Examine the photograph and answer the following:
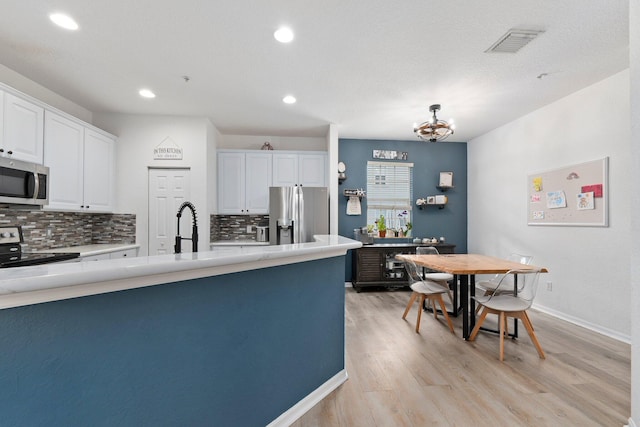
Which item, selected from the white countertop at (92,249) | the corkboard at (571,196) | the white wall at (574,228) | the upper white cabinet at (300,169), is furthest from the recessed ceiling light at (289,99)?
the corkboard at (571,196)

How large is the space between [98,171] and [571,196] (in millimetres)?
5945

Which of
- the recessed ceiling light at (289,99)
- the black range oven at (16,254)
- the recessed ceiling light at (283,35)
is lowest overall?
the black range oven at (16,254)

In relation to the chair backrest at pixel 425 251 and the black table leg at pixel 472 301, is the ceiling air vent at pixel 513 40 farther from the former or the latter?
the chair backrest at pixel 425 251

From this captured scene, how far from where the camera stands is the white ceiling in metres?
2.25

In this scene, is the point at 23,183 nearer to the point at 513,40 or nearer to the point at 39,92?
the point at 39,92

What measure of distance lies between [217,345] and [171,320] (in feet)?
0.89

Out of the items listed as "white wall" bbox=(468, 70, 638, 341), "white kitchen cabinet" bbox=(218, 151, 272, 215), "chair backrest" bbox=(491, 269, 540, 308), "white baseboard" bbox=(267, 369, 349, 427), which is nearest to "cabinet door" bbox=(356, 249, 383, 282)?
"white kitchen cabinet" bbox=(218, 151, 272, 215)

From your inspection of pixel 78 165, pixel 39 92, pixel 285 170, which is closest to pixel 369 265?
pixel 285 170

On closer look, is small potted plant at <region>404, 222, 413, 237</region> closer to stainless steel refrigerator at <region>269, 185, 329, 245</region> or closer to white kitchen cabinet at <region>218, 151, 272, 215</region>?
stainless steel refrigerator at <region>269, 185, 329, 245</region>

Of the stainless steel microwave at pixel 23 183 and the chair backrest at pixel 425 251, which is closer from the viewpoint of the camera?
the stainless steel microwave at pixel 23 183

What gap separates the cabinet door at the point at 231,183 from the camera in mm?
Result: 5195

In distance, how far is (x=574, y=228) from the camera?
3.67m

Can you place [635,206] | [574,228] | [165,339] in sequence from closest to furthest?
[165,339] → [635,206] → [574,228]

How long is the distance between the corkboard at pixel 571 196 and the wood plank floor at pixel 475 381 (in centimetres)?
129
